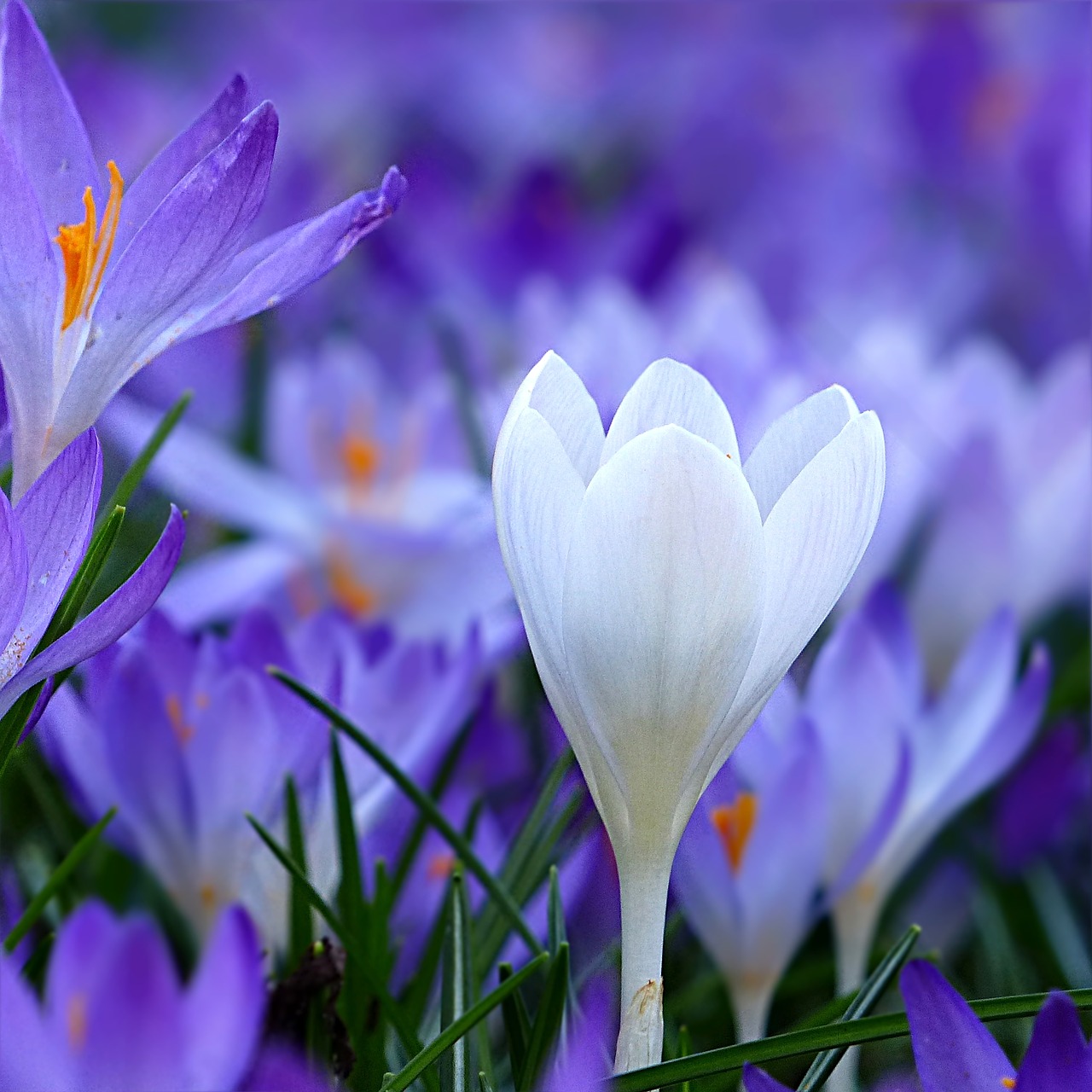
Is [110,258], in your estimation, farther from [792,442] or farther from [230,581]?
[230,581]

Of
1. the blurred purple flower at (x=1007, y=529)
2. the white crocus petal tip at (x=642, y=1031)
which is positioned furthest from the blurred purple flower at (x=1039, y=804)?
the white crocus petal tip at (x=642, y=1031)

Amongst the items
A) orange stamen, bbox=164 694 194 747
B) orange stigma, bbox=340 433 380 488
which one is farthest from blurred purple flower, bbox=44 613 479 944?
orange stigma, bbox=340 433 380 488

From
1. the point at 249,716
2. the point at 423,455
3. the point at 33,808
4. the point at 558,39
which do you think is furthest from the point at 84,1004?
the point at 558,39

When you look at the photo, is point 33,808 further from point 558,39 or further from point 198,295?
point 558,39

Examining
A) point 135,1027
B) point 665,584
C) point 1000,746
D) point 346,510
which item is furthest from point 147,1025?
point 346,510

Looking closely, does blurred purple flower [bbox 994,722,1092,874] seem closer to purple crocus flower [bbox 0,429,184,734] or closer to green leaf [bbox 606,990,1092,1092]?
green leaf [bbox 606,990,1092,1092]
